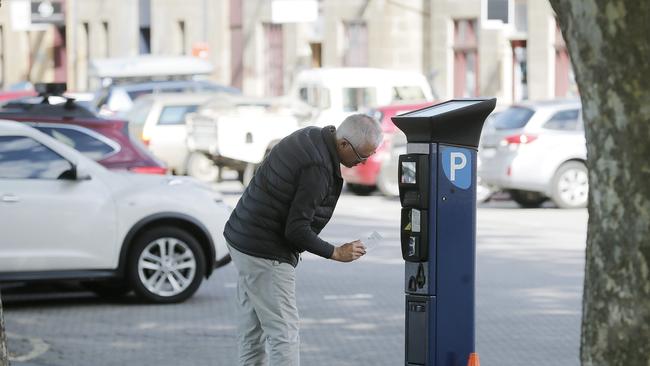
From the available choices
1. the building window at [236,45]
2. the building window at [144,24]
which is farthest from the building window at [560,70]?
the building window at [144,24]

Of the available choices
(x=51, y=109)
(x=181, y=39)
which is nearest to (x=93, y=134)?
(x=51, y=109)

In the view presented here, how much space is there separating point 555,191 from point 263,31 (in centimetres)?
2873

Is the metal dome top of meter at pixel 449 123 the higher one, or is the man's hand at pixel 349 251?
the metal dome top of meter at pixel 449 123

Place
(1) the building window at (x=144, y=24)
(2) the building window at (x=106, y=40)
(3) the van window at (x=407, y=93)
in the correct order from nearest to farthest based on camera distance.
Answer: (3) the van window at (x=407, y=93) < (1) the building window at (x=144, y=24) < (2) the building window at (x=106, y=40)

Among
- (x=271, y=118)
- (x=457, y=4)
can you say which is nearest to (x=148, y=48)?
(x=457, y=4)

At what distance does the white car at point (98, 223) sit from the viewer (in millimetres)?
12883

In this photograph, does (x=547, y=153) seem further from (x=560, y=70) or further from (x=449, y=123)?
(x=560, y=70)

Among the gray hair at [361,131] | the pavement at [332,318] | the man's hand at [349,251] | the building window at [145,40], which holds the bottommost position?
the pavement at [332,318]

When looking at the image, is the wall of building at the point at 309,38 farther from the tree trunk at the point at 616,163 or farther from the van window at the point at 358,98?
the tree trunk at the point at 616,163

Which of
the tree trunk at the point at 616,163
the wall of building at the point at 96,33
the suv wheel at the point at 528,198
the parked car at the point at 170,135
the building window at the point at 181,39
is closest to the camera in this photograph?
the tree trunk at the point at 616,163

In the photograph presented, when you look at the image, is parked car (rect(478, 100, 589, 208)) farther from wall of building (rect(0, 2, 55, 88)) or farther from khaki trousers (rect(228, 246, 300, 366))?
wall of building (rect(0, 2, 55, 88))

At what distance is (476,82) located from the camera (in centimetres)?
4522

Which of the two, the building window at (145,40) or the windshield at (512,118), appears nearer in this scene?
the windshield at (512,118)

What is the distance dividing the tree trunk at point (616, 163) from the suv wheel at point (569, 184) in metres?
18.8
